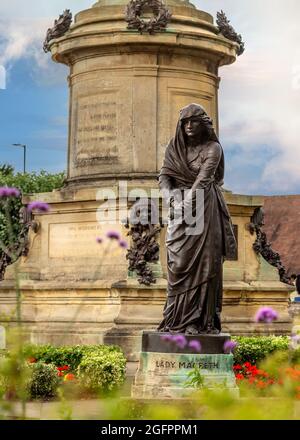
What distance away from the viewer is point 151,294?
22984 mm

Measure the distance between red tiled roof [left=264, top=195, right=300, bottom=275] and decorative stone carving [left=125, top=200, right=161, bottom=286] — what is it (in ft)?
135

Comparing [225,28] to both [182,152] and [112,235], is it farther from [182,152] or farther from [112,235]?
[112,235]

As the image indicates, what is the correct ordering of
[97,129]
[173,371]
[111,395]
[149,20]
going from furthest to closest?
[97,129] → [149,20] → [173,371] → [111,395]

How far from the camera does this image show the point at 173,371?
544 inches

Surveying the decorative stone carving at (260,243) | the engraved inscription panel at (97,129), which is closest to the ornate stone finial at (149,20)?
the engraved inscription panel at (97,129)

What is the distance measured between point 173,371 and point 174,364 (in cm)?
8

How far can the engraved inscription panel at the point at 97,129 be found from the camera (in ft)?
81.8

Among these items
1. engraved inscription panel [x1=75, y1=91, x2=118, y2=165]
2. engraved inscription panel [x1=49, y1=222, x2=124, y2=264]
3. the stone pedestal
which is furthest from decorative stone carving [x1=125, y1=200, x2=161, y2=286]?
the stone pedestal

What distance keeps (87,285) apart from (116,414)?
1741cm

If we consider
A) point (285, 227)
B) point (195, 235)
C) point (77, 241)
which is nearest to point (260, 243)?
point (77, 241)

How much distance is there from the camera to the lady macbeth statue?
13.9 meters

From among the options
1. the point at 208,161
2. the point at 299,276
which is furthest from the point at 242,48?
the point at 299,276
